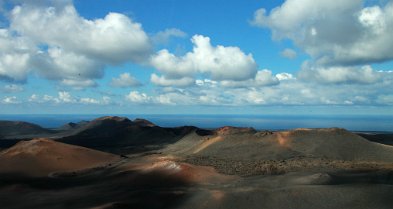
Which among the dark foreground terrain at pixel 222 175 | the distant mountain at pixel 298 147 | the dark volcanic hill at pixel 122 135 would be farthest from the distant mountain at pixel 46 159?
the dark volcanic hill at pixel 122 135

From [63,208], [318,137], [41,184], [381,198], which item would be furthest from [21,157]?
[381,198]

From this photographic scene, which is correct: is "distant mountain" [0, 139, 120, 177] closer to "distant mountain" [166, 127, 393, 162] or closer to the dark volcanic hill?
"distant mountain" [166, 127, 393, 162]

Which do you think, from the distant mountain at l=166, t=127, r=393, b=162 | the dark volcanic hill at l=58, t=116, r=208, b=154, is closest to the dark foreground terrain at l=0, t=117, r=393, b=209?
the distant mountain at l=166, t=127, r=393, b=162

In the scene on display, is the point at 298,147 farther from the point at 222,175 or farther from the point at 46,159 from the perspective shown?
the point at 46,159

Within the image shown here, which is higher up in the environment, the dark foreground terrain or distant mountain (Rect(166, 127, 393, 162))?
distant mountain (Rect(166, 127, 393, 162))

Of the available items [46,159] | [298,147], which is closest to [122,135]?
[46,159]

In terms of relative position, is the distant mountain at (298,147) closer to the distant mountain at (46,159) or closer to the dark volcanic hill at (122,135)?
the distant mountain at (46,159)
